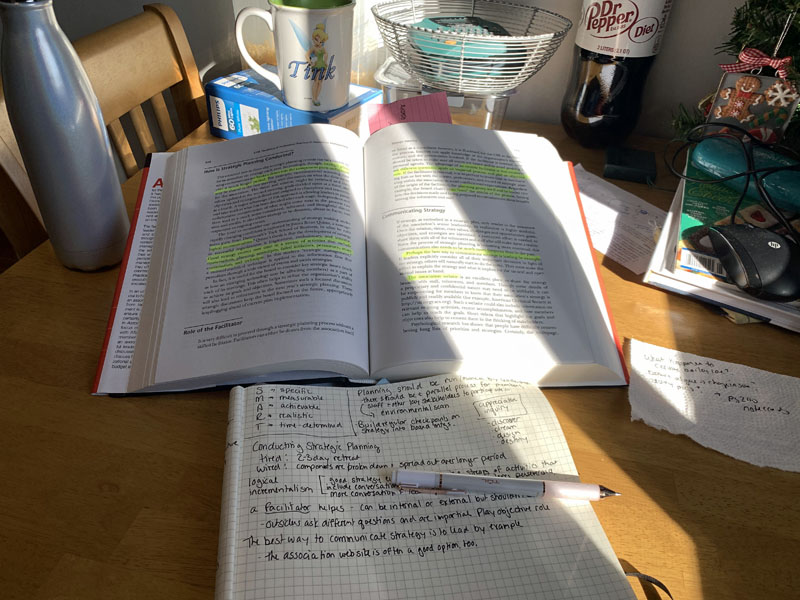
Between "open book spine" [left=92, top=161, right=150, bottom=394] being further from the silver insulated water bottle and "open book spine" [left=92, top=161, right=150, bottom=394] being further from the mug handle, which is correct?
the mug handle

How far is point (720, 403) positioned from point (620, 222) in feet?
0.96

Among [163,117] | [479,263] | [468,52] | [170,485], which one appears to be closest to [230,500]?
[170,485]

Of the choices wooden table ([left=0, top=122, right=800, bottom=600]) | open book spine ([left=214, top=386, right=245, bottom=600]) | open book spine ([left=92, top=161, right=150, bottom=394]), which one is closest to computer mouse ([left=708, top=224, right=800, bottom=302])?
wooden table ([left=0, top=122, right=800, bottom=600])

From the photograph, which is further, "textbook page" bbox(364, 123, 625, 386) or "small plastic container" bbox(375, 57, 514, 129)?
"small plastic container" bbox(375, 57, 514, 129)

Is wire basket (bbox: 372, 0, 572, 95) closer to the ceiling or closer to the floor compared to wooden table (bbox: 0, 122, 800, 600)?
closer to the ceiling

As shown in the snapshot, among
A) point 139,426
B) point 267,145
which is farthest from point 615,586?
point 267,145

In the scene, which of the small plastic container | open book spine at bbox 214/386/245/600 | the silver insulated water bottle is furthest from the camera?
the small plastic container

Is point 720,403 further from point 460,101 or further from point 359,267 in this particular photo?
point 460,101

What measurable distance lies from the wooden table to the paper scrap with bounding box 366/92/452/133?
37cm

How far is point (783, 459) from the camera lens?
0.43 meters

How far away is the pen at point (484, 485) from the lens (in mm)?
376

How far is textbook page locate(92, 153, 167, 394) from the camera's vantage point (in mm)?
457

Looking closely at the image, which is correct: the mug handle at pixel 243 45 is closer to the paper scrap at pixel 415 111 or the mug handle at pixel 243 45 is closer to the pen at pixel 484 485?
the paper scrap at pixel 415 111

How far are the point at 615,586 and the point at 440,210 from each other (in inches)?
13.9
